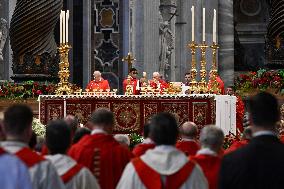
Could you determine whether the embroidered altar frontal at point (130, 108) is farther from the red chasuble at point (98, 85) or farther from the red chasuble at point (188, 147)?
the red chasuble at point (188, 147)

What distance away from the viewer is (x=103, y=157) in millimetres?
7473

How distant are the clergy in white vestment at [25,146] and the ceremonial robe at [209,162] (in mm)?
1364

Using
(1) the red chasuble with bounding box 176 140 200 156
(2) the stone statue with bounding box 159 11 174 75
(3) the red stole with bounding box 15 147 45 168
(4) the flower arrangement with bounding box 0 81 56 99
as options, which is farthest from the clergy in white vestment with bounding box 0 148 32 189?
(2) the stone statue with bounding box 159 11 174 75

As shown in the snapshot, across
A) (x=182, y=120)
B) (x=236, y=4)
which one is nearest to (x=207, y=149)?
(x=182, y=120)

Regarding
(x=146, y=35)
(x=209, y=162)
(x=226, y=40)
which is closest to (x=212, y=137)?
(x=209, y=162)

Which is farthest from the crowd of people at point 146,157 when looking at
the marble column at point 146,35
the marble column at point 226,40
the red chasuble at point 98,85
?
the marble column at point 146,35

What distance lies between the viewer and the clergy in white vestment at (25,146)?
233 inches

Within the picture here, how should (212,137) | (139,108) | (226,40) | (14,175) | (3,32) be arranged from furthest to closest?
(3,32), (226,40), (139,108), (212,137), (14,175)

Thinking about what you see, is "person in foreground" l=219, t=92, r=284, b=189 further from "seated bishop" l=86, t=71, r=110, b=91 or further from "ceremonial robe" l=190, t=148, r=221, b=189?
"seated bishop" l=86, t=71, r=110, b=91

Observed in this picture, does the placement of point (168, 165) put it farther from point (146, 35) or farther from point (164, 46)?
point (164, 46)

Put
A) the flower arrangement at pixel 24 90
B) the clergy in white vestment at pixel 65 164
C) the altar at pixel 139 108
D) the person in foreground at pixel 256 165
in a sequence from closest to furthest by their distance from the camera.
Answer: the person in foreground at pixel 256 165 < the clergy in white vestment at pixel 65 164 < the altar at pixel 139 108 < the flower arrangement at pixel 24 90

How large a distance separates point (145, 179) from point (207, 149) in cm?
88

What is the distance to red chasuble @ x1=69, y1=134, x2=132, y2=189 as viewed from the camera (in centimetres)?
746

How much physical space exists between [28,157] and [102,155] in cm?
140
